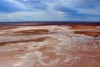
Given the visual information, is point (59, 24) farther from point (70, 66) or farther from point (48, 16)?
point (70, 66)

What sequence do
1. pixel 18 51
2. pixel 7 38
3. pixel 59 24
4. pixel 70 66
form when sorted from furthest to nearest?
pixel 59 24, pixel 7 38, pixel 18 51, pixel 70 66

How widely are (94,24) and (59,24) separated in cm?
39

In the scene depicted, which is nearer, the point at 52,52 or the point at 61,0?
the point at 52,52

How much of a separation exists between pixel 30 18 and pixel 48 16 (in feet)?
0.63

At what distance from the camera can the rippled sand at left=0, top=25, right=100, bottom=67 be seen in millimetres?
1654

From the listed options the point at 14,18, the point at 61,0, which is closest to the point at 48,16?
the point at 61,0

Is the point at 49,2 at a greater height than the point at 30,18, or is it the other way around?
the point at 49,2

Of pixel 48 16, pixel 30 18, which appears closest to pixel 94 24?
pixel 48 16

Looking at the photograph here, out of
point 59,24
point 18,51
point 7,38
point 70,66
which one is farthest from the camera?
point 59,24

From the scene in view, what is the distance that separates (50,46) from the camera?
1819 millimetres

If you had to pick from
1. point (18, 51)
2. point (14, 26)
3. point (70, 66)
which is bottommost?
point (70, 66)

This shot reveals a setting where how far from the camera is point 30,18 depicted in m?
1.93

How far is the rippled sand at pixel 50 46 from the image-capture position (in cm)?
→ 165

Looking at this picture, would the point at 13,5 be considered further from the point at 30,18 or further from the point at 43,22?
the point at 43,22
